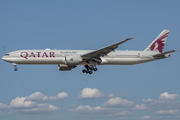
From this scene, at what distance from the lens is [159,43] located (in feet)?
223

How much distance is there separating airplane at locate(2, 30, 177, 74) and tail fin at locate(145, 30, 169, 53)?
180cm

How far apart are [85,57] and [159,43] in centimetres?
1693

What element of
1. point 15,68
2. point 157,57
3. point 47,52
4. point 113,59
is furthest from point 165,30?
point 15,68

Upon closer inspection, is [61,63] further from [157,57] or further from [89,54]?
[157,57]

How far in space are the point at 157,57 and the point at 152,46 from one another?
124 inches

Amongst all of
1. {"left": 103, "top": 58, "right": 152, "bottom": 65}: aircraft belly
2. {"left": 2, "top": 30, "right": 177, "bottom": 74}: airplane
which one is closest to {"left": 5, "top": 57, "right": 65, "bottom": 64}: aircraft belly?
{"left": 2, "top": 30, "right": 177, "bottom": 74}: airplane

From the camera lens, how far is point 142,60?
211 ft

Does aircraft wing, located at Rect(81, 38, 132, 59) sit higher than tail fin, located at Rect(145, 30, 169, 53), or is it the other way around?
tail fin, located at Rect(145, 30, 169, 53)

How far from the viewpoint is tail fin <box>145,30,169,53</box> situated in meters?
67.1

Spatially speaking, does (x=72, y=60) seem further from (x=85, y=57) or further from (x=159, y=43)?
(x=159, y=43)

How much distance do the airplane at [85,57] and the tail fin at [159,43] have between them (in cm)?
180

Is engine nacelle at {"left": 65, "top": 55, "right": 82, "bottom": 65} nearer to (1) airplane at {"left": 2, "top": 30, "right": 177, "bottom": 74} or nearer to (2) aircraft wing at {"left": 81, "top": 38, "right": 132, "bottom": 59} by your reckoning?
(1) airplane at {"left": 2, "top": 30, "right": 177, "bottom": 74}

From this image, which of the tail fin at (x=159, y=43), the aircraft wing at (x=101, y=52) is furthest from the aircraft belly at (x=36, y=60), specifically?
the tail fin at (x=159, y=43)

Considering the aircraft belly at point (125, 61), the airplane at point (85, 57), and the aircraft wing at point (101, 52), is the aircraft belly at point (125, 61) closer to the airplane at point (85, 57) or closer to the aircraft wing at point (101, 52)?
the airplane at point (85, 57)
